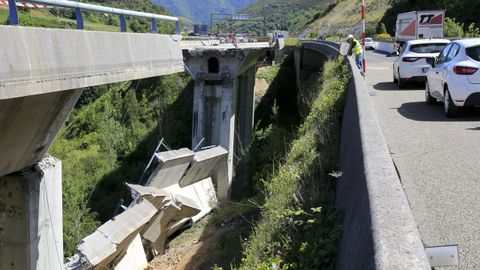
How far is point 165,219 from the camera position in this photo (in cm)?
1914

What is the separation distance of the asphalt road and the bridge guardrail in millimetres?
804

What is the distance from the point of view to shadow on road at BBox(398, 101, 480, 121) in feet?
38.0

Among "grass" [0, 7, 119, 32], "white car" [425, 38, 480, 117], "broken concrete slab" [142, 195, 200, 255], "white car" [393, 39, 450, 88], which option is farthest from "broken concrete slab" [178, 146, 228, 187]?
"grass" [0, 7, 119, 32]

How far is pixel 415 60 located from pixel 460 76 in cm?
658

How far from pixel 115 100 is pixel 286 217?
40.4 m

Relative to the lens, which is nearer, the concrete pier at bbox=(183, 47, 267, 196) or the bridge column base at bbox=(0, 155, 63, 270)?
the bridge column base at bbox=(0, 155, 63, 270)

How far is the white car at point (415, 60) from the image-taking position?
57.9 ft

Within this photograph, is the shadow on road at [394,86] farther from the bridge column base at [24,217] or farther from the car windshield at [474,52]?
the bridge column base at [24,217]

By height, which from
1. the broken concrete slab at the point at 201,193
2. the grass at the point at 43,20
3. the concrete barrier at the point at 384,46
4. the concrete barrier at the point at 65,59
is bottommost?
the broken concrete slab at the point at 201,193

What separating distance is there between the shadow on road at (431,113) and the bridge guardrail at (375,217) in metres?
6.12

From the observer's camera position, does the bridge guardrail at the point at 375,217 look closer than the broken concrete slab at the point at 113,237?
Yes

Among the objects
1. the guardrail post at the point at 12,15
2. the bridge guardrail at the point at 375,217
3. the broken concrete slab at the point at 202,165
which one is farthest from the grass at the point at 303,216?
the broken concrete slab at the point at 202,165

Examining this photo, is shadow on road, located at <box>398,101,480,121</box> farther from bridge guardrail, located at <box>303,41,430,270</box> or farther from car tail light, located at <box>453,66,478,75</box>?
bridge guardrail, located at <box>303,41,430,270</box>

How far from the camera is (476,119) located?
11.3 metres
